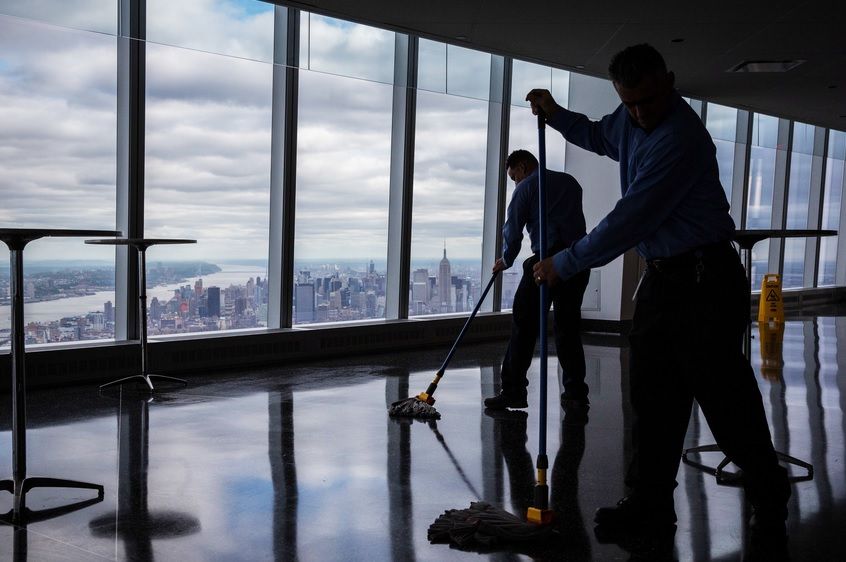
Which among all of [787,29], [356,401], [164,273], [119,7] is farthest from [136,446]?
[787,29]

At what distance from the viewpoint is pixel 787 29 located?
21.2 feet

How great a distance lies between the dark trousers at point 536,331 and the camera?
4.64 metres

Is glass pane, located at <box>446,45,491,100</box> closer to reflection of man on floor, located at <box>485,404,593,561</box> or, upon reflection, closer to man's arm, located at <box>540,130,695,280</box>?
reflection of man on floor, located at <box>485,404,593,561</box>

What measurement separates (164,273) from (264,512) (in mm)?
3703

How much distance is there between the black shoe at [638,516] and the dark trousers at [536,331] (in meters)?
1.84

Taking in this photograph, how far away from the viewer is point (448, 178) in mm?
8078

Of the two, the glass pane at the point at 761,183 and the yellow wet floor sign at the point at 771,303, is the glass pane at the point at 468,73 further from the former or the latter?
the glass pane at the point at 761,183

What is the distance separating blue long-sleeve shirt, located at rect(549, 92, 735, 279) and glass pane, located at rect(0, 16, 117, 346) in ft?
13.4

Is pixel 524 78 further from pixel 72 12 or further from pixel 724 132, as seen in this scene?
pixel 72 12

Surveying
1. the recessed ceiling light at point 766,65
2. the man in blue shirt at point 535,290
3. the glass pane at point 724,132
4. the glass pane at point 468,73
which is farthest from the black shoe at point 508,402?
the glass pane at point 724,132

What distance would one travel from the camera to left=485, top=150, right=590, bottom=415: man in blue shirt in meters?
4.66

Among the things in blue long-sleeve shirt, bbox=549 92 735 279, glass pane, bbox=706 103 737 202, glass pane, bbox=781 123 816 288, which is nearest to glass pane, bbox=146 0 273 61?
blue long-sleeve shirt, bbox=549 92 735 279

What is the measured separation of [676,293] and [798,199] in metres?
12.8

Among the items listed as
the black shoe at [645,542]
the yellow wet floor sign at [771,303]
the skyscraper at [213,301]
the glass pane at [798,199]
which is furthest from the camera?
the glass pane at [798,199]
